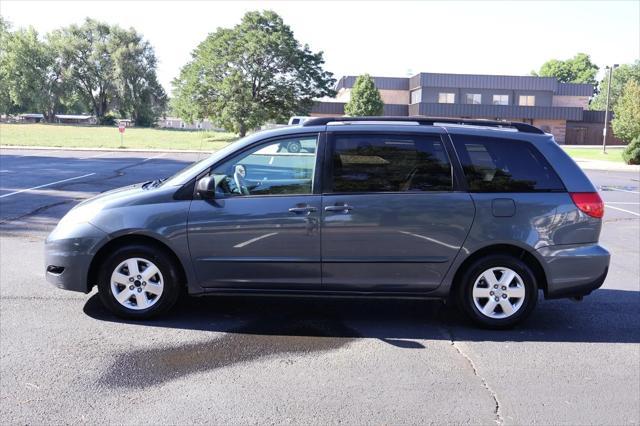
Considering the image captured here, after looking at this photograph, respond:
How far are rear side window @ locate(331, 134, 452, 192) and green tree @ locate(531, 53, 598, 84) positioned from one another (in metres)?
125

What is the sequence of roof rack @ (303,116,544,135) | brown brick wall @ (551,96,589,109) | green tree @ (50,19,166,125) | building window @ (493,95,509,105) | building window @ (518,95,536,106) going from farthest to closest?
green tree @ (50,19,166,125)
brown brick wall @ (551,96,589,109)
building window @ (518,95,536,106)
building window @ (493,95,509,105)
roof rack @ (303,116,544,135)

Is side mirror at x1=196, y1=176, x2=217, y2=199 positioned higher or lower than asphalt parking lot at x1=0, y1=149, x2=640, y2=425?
higher

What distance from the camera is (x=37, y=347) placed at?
4176 millimetres

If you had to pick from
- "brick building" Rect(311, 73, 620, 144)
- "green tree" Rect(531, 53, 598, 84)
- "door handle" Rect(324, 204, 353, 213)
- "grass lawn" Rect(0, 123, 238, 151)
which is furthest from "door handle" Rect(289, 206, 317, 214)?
"green tree" Rect(531, 53, 598, 84)

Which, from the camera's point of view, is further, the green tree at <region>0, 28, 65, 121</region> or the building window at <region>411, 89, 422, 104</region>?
the green tree at <region>0, 28, 65, 121</region>

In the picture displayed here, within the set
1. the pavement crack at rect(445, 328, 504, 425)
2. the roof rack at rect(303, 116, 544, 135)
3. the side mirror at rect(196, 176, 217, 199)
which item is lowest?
the pavement crack at rect(445, 328, 504, 425)

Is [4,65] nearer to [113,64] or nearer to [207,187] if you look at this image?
[113,64]

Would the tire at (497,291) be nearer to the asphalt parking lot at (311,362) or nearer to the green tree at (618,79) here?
the asphalt parking lot at (311,362)

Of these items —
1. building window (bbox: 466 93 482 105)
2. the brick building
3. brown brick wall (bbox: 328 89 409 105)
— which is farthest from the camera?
brown brick wall (bbox: 328 89 409 105)

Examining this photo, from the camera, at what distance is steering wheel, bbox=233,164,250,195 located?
4.73m

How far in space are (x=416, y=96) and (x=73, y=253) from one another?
6041cm

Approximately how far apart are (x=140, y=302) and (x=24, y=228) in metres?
5.19

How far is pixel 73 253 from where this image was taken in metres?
4.66

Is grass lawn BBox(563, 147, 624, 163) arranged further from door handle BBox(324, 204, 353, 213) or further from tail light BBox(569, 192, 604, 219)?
door handle BBox(324, 204, 353, 213)
